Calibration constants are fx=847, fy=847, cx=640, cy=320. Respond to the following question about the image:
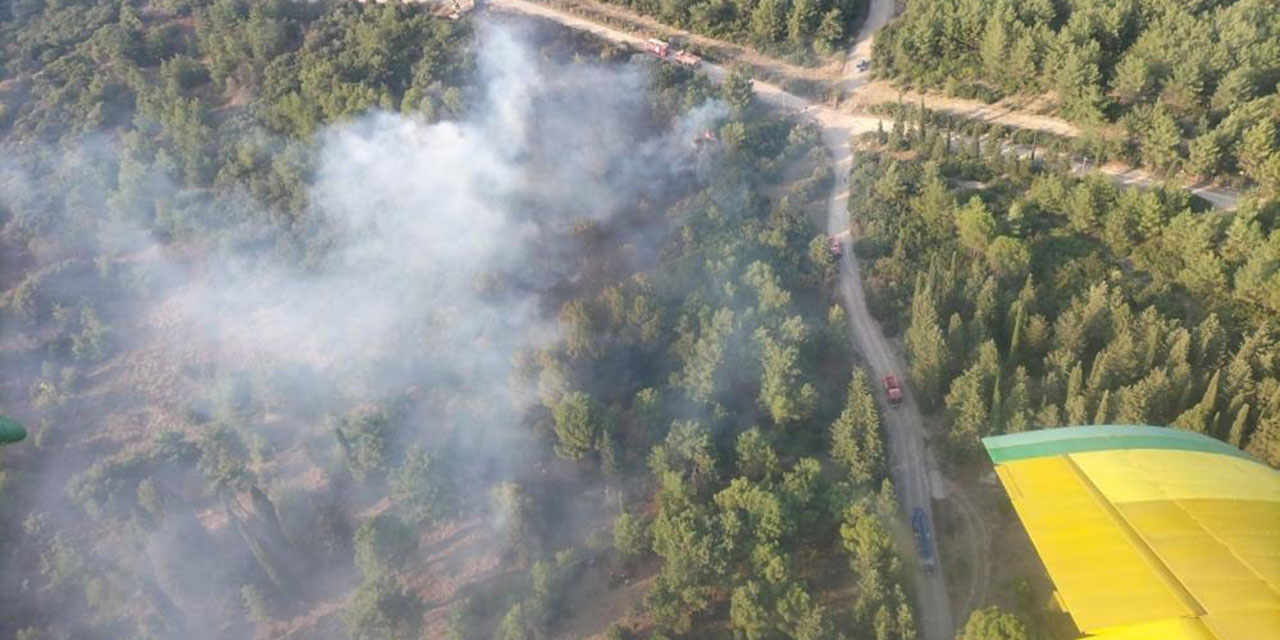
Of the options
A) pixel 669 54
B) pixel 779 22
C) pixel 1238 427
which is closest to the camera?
pixel 1238 427

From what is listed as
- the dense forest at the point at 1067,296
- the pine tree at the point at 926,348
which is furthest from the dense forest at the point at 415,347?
the dense forest at the point at 1067,296

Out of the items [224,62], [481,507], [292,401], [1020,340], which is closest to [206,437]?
[292,401]

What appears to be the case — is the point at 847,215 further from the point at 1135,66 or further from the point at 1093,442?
the point at 1093,442

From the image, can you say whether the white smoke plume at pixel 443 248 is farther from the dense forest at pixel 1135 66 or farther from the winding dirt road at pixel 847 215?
the dense forest at pixel 1135 66

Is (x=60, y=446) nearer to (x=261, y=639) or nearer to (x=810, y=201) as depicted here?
(x=261, y=639)

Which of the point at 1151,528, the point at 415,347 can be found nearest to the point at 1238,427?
the point at 1151,528

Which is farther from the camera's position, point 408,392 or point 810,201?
point 810,201
